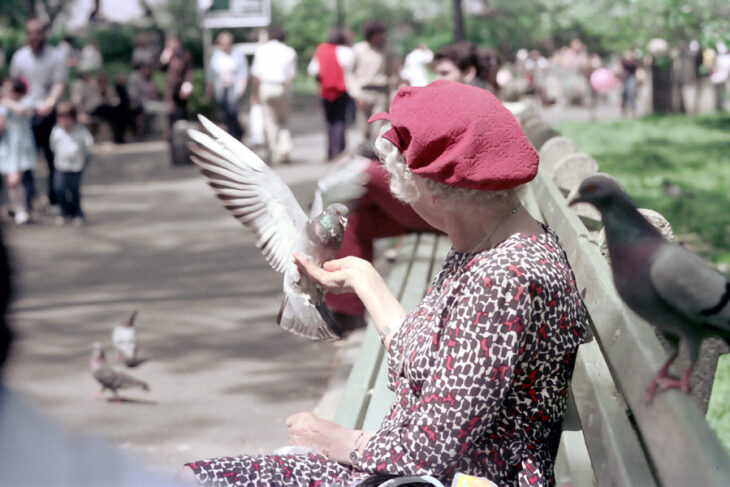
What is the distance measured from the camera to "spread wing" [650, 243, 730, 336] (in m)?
1.76

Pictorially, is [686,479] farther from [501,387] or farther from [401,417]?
[401,417]

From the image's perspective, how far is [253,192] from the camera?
130 inches

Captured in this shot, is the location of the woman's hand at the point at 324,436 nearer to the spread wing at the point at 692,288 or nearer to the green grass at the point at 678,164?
the spread wing at the point at 692,288

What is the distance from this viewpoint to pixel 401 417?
2.45 meters

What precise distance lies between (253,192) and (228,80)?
44.1 ft

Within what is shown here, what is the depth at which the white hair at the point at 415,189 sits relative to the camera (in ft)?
7.80

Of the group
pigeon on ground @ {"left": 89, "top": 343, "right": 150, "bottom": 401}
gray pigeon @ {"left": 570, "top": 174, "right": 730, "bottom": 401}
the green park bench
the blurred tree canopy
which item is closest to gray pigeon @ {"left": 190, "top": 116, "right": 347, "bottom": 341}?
the green park bench

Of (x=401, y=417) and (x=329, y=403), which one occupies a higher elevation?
(x=401, y=417)

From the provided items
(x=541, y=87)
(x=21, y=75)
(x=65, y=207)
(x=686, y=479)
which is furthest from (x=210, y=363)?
(x=541, y=87)

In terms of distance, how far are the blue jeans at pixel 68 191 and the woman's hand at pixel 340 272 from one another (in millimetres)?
8348

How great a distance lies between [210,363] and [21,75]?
21.8 feet

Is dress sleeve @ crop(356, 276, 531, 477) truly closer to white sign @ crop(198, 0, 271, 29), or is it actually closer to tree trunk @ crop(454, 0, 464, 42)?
tree trunk @ crop(454, 0, 464, 42)

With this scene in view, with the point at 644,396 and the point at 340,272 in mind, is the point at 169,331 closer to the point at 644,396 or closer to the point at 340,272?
the point at 340,272

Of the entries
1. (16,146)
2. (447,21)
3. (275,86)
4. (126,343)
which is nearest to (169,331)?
(126,343)
